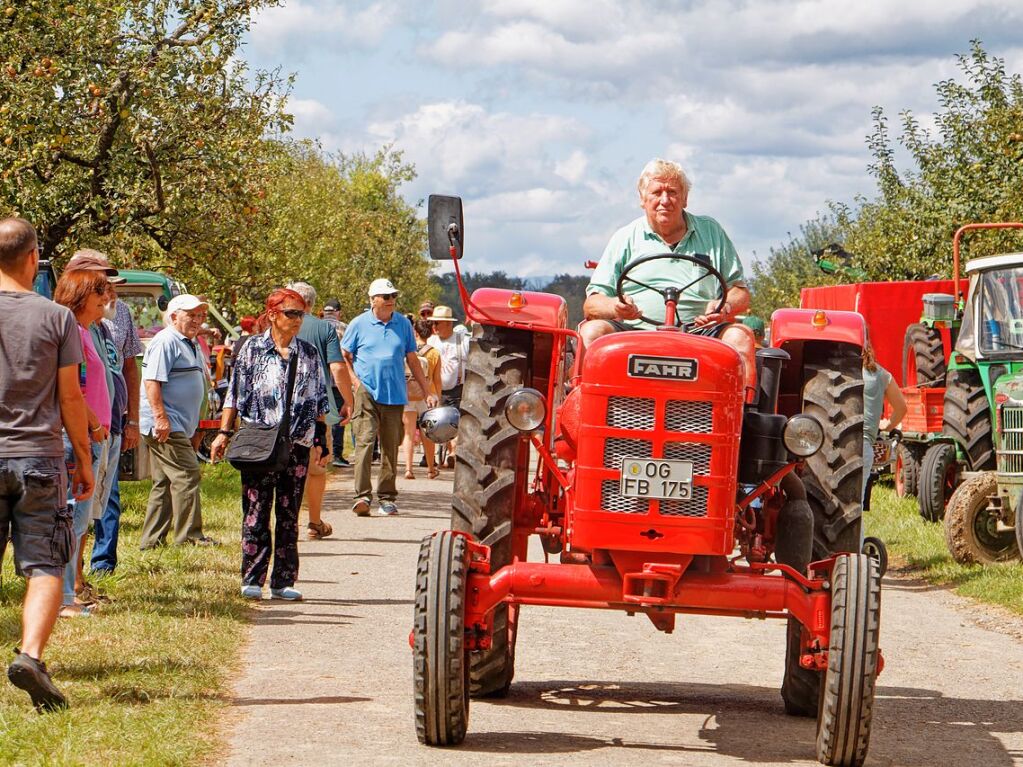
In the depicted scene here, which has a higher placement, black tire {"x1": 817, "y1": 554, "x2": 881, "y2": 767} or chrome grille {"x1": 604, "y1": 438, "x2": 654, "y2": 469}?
chrome grille {"x1": 604, "y1": 438, "x2": 654, "y2": 469}

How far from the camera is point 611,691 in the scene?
763 cm

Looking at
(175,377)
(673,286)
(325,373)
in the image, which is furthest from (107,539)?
(673,286)

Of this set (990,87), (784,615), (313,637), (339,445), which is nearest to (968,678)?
(784,615)

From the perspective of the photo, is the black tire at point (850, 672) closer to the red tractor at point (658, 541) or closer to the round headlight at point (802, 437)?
the red tractor at point (658, 541)

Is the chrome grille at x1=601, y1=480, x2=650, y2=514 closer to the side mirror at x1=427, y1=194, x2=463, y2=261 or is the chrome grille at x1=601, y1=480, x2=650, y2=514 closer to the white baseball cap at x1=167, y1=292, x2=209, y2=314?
the side mirror at x1=427, y1=194, x2=463, y2=261

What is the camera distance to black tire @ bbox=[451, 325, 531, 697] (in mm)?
6906

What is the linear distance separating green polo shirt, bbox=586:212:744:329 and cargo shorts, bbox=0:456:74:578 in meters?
2.46

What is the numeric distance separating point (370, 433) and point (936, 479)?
16.6 feet

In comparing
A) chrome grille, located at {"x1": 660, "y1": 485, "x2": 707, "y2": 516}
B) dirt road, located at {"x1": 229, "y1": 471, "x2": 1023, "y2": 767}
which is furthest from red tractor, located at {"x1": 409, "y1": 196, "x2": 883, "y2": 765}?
dirt road, located at {"x1": 229, "y1": 471, "x2": 1023, "y2": 767}

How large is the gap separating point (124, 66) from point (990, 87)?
1236cm

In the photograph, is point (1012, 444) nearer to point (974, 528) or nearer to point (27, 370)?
point (974, 528)

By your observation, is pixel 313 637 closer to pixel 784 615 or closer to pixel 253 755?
pixel 253 755

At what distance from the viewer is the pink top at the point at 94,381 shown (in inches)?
340

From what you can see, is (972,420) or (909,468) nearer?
(972,420)
